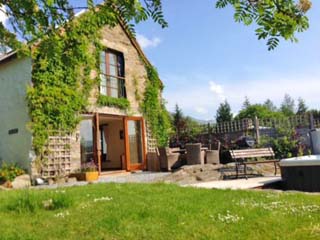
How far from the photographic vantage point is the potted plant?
11.3 metres

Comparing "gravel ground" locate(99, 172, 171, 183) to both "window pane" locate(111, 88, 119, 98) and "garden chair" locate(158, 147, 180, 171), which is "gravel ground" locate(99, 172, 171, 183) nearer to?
"garden chair" locate(158, 147, 180, 171)

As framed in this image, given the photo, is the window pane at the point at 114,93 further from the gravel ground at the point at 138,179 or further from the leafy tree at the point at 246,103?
the leafy tree at the point at 246,103

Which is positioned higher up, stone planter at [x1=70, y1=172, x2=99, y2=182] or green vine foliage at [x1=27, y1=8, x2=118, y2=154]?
green vine foliage at [x1=27, y1=8, x2=118, y2=154]

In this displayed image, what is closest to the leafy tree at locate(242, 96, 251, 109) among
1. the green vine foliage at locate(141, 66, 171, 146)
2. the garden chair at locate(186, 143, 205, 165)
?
the green vine foliage at locate(141, 66, 171, 146)

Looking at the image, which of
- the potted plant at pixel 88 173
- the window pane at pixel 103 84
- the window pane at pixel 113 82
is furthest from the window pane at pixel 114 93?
the potted plant at pixel 88 173

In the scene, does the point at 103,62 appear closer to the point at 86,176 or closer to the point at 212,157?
the point at 86,176

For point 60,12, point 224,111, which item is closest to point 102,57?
point 60,12

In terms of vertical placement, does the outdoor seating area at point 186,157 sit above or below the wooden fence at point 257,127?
below

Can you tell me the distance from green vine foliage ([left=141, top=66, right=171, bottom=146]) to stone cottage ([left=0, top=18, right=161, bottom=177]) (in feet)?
1.00

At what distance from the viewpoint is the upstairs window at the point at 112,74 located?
13602 millimetres

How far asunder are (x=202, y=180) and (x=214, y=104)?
98.0ft

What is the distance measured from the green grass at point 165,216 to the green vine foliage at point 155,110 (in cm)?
→ 897

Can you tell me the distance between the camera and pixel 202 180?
1028cm

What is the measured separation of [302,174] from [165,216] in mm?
5075
